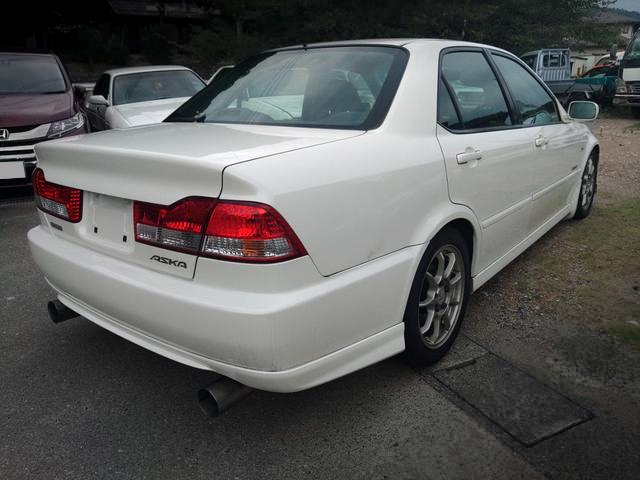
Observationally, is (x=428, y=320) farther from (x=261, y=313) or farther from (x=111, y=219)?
(x=111, y=219)

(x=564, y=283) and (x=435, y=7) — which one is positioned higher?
(x=435, y=7)

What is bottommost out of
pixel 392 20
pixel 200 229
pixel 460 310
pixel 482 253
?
pixel 460 310

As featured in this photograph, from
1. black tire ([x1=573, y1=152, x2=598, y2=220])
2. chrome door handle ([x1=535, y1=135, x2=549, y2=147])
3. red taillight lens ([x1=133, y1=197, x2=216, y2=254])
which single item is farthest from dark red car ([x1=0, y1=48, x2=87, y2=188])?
black tire ([x1=573, y1=152, x2=598, y2=220])

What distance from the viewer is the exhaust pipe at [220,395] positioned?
200 cm

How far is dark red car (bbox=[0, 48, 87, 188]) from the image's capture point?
237 inches

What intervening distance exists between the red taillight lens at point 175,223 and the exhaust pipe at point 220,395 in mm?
517

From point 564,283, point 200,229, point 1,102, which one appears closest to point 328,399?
point 200,229

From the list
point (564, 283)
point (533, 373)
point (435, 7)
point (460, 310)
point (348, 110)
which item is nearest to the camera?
point (348, 110)

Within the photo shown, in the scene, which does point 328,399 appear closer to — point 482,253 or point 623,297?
point 482,253

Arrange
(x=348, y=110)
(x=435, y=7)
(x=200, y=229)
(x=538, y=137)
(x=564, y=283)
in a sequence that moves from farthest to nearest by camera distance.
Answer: (x=435, y=7) → (x=564, y=283) → (x=538, y=137) → (x=348, y=110) → (x=200, y=229)

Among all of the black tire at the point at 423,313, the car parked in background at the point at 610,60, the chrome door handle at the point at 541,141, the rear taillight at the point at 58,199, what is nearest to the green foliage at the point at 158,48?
the car parked in background at the point at 610,60

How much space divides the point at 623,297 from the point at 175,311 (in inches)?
119

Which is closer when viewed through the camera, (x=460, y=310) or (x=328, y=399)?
(x=328, y=399)

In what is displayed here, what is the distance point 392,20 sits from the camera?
18797 mm
